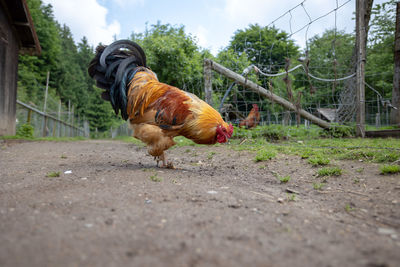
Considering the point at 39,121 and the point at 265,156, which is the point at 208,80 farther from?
the point at 39,121

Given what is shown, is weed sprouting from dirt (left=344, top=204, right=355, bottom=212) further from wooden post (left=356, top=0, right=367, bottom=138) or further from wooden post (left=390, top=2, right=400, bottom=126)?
wooden post (left=390, top=2, right=400, bottom=126)

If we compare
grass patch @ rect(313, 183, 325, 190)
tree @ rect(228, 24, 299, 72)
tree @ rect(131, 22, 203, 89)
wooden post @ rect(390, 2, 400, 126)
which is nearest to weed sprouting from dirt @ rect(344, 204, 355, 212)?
grass patch @ rect(313, 183, 325, 190)

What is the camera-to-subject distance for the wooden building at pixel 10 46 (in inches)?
379

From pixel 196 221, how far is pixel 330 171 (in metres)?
2.65

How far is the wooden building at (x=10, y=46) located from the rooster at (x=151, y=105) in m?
7.76

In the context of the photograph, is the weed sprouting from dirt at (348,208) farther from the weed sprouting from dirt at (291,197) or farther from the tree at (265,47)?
the tree at (265,47)

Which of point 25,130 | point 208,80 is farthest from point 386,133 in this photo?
point 25,130

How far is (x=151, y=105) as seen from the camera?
168 inches

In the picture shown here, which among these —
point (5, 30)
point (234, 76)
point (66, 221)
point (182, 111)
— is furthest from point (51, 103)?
point (66, 221)

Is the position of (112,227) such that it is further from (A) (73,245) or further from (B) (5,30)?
(B) (5,30)

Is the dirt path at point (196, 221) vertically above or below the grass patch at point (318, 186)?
below

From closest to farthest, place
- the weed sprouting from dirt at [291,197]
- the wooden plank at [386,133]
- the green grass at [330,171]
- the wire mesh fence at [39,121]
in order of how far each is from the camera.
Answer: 1. the weed sprouting from dirt at [291,197]
2. the green grass at [330,171]
3. the wooden plank at [386,133]
4. the wire mesh fence at [39,121]

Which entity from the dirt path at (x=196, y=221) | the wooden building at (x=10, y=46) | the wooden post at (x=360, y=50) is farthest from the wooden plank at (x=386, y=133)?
the wooden building at (x=10, y=46)

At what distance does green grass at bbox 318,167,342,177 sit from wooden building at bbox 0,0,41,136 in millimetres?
11843
